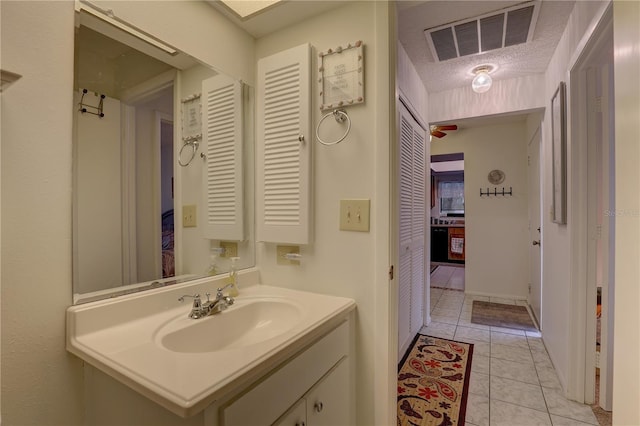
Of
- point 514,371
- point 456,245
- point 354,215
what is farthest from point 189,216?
point 456,245

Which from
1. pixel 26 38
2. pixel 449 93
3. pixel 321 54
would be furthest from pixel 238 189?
pixel 449 93

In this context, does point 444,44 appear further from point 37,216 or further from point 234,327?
point 37,216

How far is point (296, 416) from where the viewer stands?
88 centimetres

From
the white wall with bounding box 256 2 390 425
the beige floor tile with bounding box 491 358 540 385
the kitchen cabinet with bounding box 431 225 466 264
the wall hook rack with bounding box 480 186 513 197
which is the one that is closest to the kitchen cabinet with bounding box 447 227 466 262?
the kitchen cabinet with bounding box 431 225 466 264

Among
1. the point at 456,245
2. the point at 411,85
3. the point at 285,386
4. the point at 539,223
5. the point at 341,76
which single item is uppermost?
the point at 411,85

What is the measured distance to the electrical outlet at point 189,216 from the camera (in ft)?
4.16

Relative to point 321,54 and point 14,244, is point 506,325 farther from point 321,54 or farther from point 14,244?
point 14,244

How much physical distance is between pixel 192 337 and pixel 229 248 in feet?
1.68

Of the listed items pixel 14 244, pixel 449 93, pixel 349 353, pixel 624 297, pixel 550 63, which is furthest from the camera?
pixel 449 93

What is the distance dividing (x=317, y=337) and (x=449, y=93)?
109 inches

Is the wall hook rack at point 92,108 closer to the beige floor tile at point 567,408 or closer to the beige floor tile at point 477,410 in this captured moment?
the beige floor tile at point 477,410

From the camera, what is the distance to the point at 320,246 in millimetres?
1342

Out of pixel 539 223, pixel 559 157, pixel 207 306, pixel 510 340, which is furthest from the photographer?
pixel 539 223

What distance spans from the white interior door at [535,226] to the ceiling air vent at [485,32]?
129 centimetres
